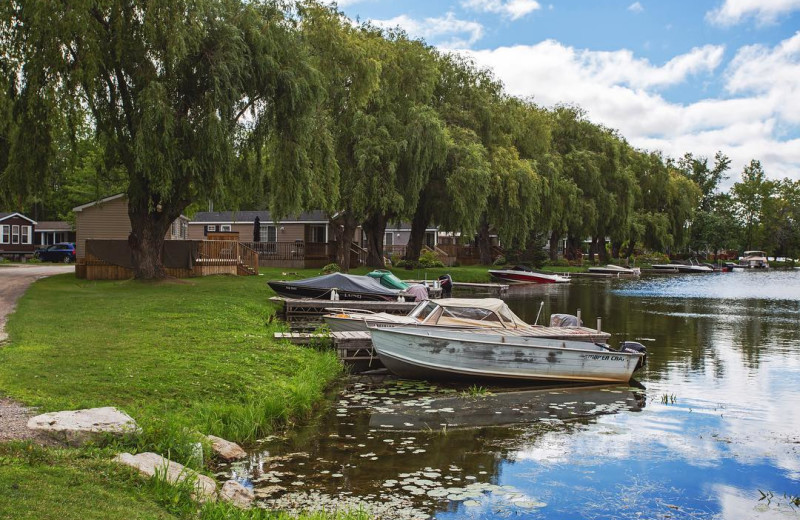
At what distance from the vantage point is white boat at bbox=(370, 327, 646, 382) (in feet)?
53.0

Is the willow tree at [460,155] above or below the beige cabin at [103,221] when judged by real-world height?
above

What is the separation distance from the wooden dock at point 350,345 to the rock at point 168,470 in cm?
966

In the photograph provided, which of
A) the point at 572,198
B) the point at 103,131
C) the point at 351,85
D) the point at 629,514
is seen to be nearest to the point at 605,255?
the point at 572,198

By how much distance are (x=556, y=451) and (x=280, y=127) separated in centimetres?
2000

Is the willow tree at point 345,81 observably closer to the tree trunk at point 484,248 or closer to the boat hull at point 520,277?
the boat hull at point 520,277

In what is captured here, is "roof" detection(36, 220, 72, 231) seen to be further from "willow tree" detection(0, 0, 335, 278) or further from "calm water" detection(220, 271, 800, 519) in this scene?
"calm water" detection(220, 271, 800, 519)

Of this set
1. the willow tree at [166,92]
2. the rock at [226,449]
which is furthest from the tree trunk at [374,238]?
the rock at [226,449]

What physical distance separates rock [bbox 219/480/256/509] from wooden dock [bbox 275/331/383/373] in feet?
30.5

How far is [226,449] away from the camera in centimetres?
996

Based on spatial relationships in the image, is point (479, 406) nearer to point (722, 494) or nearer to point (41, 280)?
point (722, 494)

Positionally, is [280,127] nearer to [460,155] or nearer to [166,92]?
[166,92]

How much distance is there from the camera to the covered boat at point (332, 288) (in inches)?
1089

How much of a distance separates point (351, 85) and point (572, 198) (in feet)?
86.2

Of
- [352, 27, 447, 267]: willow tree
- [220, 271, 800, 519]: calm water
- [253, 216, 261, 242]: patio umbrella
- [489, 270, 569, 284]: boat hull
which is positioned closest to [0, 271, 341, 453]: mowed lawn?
[220, 271, 800, 519]: calm water
